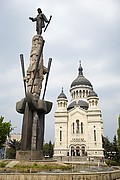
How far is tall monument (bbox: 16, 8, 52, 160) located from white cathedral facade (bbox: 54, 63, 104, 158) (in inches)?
1655

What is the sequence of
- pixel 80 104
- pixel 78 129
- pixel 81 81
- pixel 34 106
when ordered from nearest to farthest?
pixel 34 106, pixel 78 129, pixel 80 104, pixel 81 81

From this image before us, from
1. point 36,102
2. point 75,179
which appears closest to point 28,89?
point 36,102

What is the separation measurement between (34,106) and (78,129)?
46043 millimetres

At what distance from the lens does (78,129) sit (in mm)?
58500

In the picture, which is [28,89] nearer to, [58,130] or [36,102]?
[36,102]

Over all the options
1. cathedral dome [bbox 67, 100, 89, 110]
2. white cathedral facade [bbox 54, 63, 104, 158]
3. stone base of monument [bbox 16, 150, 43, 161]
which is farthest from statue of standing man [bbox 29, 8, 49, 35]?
cathedral dome [bbox 67, 100, 89, 110]

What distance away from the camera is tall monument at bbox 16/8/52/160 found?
44.2ft

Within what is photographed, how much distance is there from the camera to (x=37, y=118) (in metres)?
14.2

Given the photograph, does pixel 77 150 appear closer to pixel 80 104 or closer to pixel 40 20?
pixel 80 104

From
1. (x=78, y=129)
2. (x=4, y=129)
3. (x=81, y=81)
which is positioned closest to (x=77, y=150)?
(x=78, y=129)


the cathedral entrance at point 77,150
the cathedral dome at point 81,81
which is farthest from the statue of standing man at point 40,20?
the cathedral dome at point 81,81

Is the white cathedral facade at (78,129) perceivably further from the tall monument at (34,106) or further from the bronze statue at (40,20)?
the bronze statue at (40,20)

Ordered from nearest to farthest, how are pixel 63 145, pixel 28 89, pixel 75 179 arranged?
pixel 75 179 < pixel 28 89 < pixel 63 145

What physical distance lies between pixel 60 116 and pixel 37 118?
152ft
